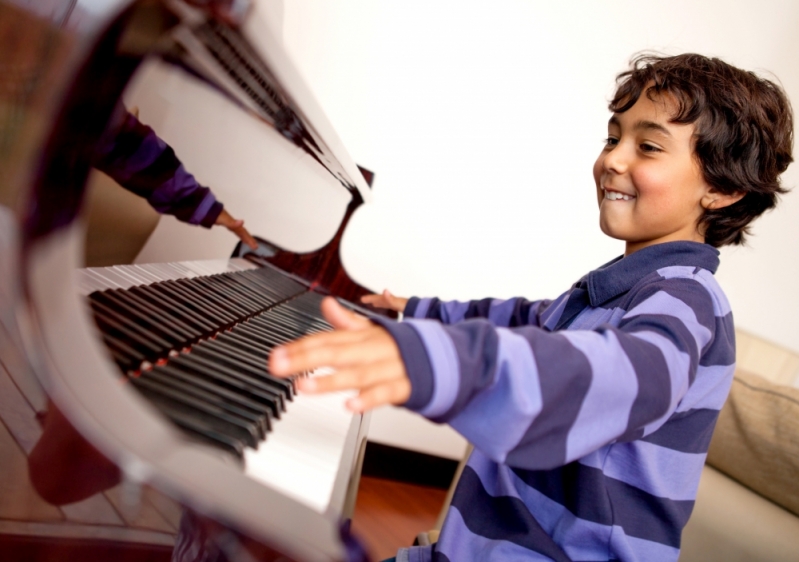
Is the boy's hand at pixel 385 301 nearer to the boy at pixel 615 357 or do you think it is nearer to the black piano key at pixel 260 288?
the boy at pixel 615 357

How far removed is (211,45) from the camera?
0.52 meters

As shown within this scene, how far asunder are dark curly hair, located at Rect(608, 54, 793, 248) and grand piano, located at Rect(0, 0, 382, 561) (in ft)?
2.64

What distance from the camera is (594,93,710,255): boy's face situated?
1069mm

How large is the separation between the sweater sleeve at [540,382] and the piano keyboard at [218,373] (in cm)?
14

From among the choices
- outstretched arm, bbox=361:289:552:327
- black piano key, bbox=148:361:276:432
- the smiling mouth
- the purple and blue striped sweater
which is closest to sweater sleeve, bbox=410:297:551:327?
outstretched arm, bbox=361:289:552:327

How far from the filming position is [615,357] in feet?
1.88

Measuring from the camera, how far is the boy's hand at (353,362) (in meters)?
0.42

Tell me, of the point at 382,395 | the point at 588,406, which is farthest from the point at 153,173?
the point at 588,406

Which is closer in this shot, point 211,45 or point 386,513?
point 211,45

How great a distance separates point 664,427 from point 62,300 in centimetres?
77

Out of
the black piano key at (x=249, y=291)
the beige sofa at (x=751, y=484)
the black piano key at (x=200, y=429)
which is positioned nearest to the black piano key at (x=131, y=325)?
the black piano key at (x=200, y=429)

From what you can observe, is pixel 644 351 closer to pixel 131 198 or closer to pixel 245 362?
pixel 245 362

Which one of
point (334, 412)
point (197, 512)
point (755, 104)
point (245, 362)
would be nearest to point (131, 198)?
point (245, 362)

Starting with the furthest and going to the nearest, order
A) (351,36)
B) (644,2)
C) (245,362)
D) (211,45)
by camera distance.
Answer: (644,2)
(351,36)
(245,362)
(211,45)
